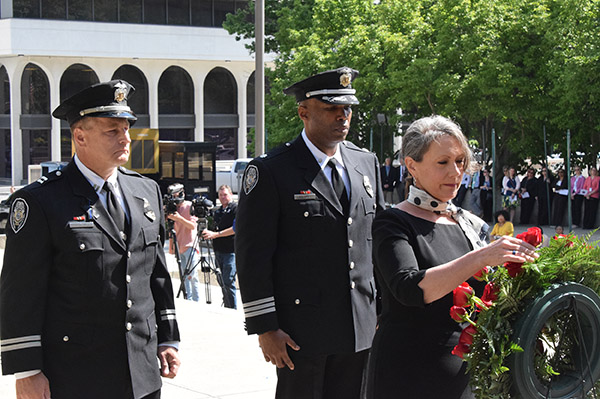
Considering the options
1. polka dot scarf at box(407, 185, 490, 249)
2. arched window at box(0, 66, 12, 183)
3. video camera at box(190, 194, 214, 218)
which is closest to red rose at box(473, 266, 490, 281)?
polka dot scarf at box(407, 185, 490, 249)

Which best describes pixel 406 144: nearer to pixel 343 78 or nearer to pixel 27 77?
pixel 343 78

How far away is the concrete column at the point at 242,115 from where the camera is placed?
183 ft

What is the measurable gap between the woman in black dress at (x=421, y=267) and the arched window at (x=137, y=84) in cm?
5167

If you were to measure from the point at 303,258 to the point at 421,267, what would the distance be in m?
1.06

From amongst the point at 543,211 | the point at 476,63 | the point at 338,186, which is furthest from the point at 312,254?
the point at 476,63

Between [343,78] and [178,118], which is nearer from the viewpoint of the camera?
[343,78]

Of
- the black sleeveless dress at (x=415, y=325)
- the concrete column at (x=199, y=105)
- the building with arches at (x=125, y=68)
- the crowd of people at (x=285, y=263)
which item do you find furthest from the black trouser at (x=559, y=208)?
the concrete column at (x=199, y=105)

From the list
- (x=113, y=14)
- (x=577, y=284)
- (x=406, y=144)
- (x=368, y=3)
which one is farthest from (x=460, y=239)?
(x=113, y=14)

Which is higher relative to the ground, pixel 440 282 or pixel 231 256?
pixel 440 282

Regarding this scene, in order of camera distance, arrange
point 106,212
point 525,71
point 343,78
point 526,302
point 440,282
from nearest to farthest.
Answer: point 526,302 < point 440,282 < point 106,212 < point 343,78 < point 525,71

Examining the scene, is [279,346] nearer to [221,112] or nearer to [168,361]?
[168,361]

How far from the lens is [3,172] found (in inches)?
2136

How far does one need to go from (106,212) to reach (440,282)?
4.74ft

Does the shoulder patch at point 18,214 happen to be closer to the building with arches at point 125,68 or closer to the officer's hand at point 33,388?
the officer's hand at point 33,388
